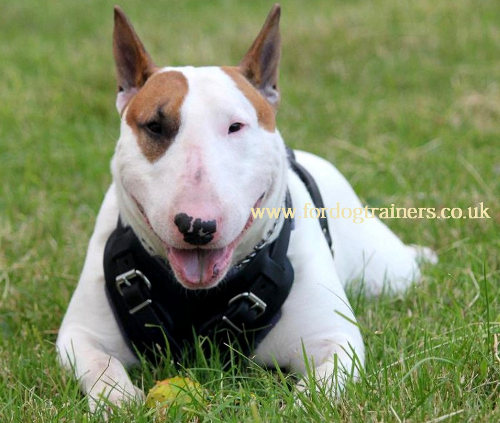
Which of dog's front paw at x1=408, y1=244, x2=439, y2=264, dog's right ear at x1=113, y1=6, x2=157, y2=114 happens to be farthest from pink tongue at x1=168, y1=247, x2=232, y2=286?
dog's front paw at x1=408, y1=244, x2=439, y2=264

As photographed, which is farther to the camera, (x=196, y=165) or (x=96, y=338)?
(x=96, y=338)

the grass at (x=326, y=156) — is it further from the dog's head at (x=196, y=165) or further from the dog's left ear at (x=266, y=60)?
the dog's left ear at (x=266, y=60)

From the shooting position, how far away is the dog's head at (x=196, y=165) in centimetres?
230

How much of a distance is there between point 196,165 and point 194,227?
18 centimetres

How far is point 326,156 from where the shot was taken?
527cm

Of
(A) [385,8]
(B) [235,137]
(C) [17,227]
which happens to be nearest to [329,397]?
(B) [235,137]

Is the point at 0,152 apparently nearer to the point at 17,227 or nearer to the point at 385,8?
the point at 17,227

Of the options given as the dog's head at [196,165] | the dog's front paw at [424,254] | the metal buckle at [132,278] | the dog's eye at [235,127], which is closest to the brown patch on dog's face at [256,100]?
the dog's head at [196,165]

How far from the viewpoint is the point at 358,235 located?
141 inches

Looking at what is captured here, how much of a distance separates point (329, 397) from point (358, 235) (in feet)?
4.65

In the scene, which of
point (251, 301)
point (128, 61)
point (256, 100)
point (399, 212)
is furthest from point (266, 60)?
point (399, 212)

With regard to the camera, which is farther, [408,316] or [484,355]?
[408,316]

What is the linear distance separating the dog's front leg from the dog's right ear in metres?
0.42

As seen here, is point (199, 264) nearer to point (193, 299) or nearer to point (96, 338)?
point (193, 299)
